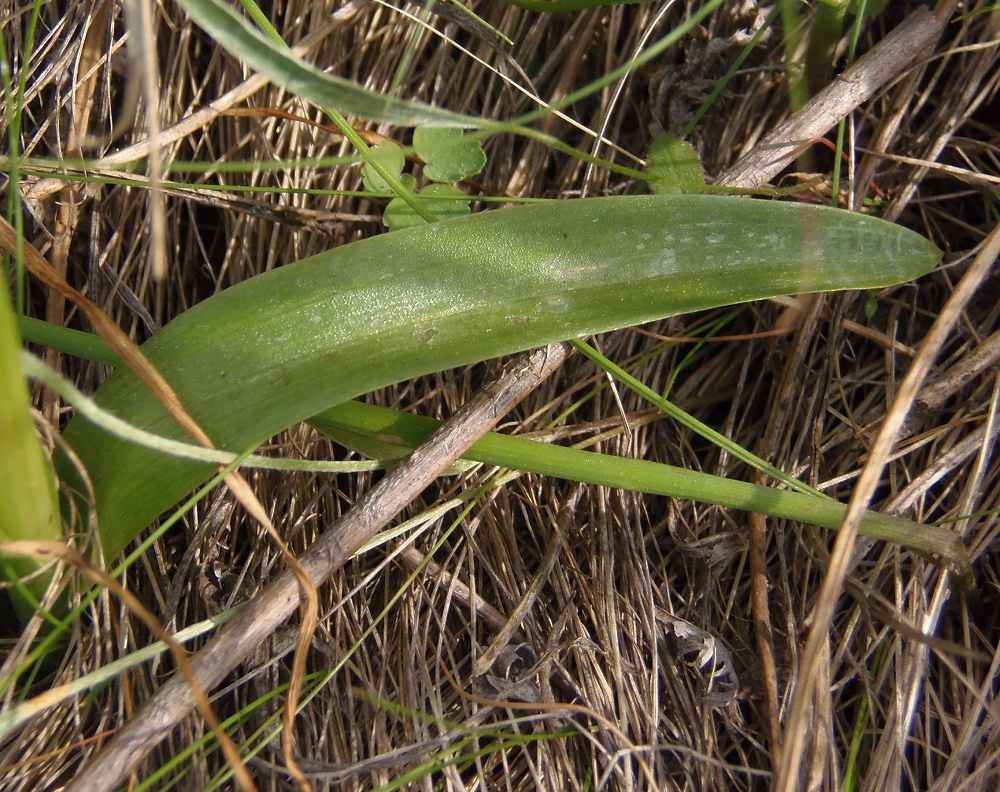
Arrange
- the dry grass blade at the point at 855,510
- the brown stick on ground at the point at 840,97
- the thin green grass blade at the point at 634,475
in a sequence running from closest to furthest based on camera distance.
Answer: the dry grass blade at the point at 855,510
the thin green grass blade at the point at 634,475
the brown stick on ground at the point at 840,97

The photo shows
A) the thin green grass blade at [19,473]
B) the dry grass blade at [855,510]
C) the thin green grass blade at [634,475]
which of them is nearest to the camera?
the thin green grass blade at [19,473]

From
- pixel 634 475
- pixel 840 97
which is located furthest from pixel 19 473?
pixel 840 97

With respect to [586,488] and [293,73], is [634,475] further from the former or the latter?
[293,73]

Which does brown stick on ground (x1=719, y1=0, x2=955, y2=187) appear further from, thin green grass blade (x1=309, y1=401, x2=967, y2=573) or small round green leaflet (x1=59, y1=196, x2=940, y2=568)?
thin green grass blade (x1=309, y1=401, x2=967, y2=573)

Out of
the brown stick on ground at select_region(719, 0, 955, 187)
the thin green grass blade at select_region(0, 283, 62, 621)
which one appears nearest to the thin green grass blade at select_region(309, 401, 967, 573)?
the thin green grass blade at select_region(0, 283, 62, 621)

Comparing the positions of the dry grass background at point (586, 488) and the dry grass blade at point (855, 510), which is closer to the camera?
the dry grass blade at point (855, 510)

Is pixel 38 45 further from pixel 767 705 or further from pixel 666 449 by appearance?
pixel 767 705

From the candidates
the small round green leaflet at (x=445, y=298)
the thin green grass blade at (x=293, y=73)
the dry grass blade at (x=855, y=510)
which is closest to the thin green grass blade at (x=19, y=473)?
the small round green leaflet at (x=445, y=298)

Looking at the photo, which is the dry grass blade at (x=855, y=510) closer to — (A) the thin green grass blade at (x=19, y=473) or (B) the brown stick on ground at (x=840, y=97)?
(B) the brown stick on ground at (x=840, y=97)
